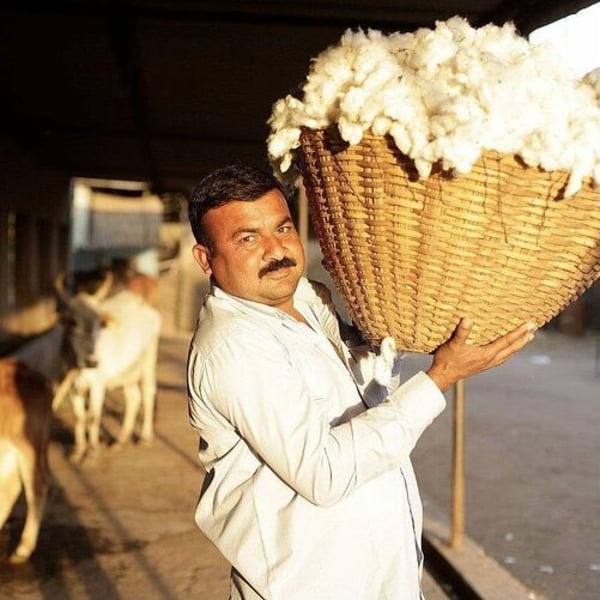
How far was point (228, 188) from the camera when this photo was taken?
1.91 meters

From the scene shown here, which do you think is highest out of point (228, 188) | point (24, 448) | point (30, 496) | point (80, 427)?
point (228, 188)

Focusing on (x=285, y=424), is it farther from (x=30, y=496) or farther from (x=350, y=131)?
(x=30, y=496)

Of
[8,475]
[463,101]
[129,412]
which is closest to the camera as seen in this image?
[463,101]

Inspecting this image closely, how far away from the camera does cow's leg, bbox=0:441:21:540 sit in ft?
16.5

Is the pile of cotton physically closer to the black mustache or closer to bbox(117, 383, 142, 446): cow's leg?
the black mustache

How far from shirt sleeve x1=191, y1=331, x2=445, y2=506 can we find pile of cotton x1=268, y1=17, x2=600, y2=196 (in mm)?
455

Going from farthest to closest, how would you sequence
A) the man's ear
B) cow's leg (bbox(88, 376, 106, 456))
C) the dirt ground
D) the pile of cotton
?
cow's leg (bbox(88, 376, 106, 456))
the dirt ground
the man's ear
the pile of cotton

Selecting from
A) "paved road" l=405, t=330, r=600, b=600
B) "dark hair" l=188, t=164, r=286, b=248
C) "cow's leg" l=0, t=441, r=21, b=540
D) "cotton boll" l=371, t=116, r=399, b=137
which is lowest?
"paved road" l=405, t=330, r=600, b=600

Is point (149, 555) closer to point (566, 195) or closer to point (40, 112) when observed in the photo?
point (40, 112)

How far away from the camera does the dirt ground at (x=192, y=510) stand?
4902 mm

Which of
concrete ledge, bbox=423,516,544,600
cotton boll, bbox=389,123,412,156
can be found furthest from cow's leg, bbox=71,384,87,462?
cotton boll, bbox=389,123,412,156

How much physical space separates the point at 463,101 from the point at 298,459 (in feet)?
2.28

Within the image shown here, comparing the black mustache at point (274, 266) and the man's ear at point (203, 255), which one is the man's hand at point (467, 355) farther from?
the man's ear at point (203, 255)

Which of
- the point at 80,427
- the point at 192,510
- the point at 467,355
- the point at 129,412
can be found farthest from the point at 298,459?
the point at 129,412
